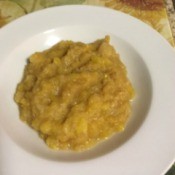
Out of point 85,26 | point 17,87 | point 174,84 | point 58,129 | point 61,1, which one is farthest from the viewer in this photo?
point 61,1

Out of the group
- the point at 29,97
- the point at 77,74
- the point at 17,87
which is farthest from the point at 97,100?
the point at 17,87

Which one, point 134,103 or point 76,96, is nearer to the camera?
point 76,96

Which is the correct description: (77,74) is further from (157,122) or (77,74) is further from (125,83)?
(157,122)
